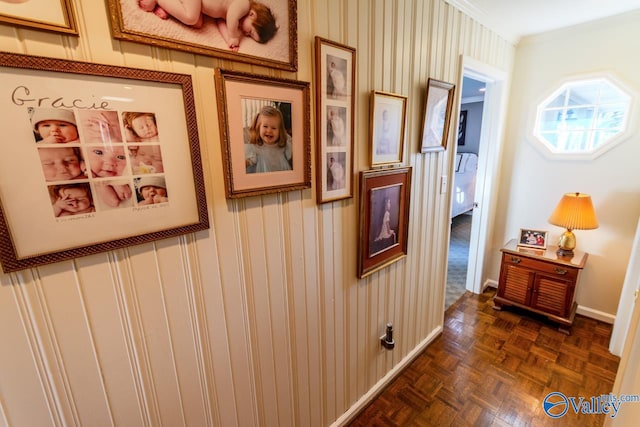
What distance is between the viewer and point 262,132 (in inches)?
37.5

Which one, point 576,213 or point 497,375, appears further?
point 576,213

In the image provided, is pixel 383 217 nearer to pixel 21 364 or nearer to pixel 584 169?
pixel 21 364

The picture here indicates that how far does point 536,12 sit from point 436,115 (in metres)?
1.13

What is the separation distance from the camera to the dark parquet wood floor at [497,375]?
1.63 m

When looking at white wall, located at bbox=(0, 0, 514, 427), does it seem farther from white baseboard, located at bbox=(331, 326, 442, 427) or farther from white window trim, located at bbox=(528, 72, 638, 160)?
white window trim, located at bbox=(528, 72, 638, 160)

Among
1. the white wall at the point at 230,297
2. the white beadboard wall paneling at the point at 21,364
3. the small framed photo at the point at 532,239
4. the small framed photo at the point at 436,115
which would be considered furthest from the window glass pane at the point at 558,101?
the white beadboard wall paneling at the point at 21,364

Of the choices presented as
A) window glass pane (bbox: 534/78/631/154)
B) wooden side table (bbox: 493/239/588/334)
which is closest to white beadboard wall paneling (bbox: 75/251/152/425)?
wooden side table (bbox: 493/239/588/334)

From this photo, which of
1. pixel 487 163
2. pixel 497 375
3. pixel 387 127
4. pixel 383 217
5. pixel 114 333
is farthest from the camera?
pixel 487 163

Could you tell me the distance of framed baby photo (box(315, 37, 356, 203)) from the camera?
1102 mm

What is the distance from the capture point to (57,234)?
67cm

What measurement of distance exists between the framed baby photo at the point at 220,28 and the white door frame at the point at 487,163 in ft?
5.93

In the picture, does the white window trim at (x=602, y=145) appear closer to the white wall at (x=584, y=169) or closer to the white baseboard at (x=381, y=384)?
the white wall at (x=584, y=169)

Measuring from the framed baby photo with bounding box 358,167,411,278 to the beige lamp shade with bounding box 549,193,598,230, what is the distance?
1507 mm

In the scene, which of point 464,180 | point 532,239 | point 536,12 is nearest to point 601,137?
point 532,239
